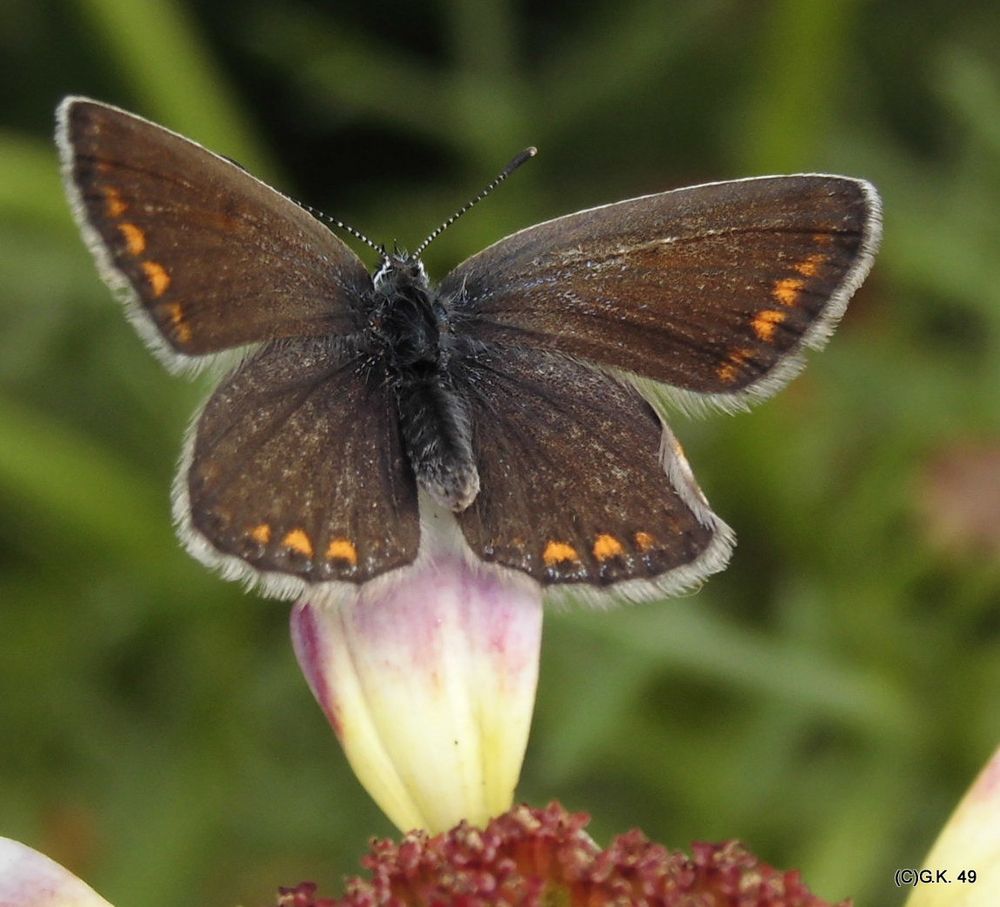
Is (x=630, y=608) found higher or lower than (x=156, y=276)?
lower

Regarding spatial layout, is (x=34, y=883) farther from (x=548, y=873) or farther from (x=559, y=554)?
(x=559, y=554)

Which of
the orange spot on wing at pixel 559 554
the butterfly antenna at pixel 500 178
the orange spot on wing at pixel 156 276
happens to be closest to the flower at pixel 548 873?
the orange spot on wing at pixel 559 554

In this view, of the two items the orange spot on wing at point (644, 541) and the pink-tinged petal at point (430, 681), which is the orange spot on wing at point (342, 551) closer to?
the pink-tinged petal at point (430, 681)

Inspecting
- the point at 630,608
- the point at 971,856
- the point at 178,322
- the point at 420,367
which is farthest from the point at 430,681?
the point at 630,608

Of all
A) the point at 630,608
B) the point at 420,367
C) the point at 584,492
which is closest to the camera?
the point at 584,492

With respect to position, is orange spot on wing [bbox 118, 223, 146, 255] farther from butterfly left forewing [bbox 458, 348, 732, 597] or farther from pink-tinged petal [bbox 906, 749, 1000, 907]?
pink-tinged petal [bbox 906, 749, 1000, 907]

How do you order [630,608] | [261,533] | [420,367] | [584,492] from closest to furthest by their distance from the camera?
[261,533] < [584,492] < [420,367] < [630,608]
